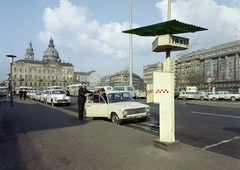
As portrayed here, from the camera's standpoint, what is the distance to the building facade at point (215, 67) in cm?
6242

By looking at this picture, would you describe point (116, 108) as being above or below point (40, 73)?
below

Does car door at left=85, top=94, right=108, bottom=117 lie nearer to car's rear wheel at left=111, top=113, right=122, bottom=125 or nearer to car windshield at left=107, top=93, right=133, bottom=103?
car windshield at left=107, top=93, right=133, bottom=103

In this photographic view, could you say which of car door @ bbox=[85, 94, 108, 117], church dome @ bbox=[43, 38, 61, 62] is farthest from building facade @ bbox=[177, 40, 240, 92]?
church dome @ bbox=[43, 38, 61, 62]

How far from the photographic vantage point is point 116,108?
27.8ft

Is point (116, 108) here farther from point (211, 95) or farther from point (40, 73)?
point (40, 73)

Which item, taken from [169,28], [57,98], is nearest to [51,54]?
[57,98]

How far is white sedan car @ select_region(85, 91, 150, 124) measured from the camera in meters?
8.23

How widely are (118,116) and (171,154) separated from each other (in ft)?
13.7

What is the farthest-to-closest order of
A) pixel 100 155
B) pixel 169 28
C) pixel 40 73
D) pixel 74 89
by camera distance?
1. pixel 40 73
2. pixel 74 89
3. pixel 169 28
4. pixel 100 155

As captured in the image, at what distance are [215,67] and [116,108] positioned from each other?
84669mm

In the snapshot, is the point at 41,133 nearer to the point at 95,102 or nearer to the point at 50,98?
the point at 95,102

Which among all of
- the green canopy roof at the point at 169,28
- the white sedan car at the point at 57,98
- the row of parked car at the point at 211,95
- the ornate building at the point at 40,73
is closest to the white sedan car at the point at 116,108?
the green canopy roof at the point at 169,28

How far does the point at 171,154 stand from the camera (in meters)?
4.29

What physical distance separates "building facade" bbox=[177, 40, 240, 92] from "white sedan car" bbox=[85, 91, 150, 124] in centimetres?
5334
